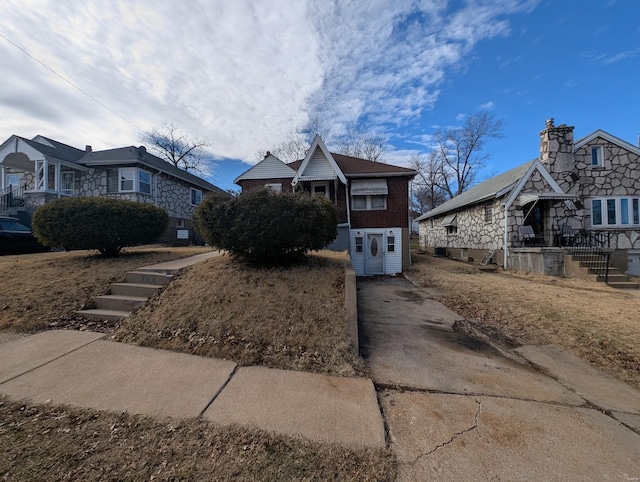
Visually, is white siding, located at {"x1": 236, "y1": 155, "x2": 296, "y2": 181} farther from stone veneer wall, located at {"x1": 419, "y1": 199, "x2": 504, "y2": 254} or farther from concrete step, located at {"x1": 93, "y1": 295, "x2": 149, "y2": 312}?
stone veneer wall, located at {"x1": 419, "y1": 199, "x2": 504, "y2": 254}

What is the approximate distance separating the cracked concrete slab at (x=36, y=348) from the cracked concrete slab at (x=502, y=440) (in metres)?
4.20

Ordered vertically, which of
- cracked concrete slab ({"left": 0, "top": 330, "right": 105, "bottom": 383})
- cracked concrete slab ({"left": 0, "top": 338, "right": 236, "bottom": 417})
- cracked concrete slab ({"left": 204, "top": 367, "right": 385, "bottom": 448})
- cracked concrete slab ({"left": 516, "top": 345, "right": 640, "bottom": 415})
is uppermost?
cracked concrete slab ({"left": 0, "top": 330, "right": 105, "bottom": 383})

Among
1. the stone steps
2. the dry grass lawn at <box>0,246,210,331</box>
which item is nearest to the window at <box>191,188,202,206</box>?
the dry grass lawn at <box>0,246,210,331</box>

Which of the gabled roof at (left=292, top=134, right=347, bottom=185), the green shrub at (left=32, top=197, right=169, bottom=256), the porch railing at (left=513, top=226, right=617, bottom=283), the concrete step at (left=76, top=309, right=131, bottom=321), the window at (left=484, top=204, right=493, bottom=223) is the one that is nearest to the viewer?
the concrete step at (left=76, top=309, right=131, bottom=321)

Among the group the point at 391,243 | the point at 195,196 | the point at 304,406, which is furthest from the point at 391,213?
the point at 195,196

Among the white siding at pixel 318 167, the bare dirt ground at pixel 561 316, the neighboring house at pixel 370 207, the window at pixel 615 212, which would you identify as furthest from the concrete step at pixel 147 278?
the window at pixel 615 212

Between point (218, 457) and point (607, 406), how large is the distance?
4130mm

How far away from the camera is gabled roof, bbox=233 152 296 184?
1477cm

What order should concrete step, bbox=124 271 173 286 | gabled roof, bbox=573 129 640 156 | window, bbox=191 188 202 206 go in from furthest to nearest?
1. window, bbox=191 188 202 206
2. gabled roof, bbox=573 129 640 156
3. concrete step, bbox=124 271 173 286

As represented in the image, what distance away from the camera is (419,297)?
8.59 metres

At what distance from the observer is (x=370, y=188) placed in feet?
45.5

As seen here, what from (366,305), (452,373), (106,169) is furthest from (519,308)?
(106,169)

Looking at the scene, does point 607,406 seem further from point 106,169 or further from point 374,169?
point 106,169

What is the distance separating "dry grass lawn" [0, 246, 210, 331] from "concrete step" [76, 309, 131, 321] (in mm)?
208
